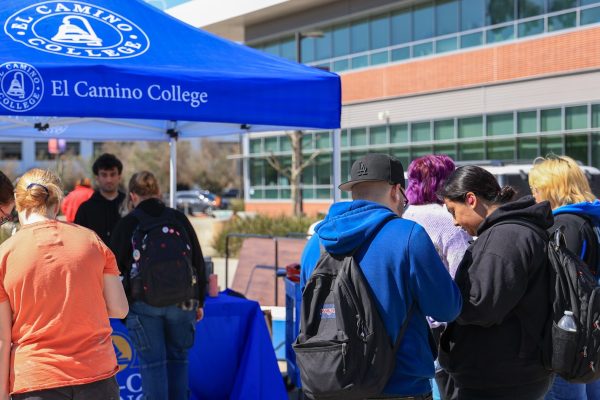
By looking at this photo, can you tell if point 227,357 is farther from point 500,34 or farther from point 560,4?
point 500,34

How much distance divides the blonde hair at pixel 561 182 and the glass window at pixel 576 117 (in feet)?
70.1

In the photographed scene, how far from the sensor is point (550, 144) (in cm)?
2497

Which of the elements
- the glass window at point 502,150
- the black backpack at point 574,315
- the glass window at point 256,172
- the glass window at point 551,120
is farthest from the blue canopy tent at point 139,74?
the glass window at point 256,172

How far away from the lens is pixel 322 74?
16.7 feet

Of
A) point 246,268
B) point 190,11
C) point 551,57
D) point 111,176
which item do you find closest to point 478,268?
point 111,176

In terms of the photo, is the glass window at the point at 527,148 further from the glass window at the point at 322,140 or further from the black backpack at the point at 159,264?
the black backpack at the point at 159,264

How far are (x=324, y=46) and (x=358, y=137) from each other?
4.24 meters

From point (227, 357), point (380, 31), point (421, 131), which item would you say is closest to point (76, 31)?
point (227, 357)

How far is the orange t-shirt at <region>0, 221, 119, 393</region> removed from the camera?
302 cm

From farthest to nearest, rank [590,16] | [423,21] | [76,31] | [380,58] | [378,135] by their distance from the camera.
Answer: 1. [378,135]
2. [380,58]
3. [423,21]
4. [590,16]
5. [76,31]

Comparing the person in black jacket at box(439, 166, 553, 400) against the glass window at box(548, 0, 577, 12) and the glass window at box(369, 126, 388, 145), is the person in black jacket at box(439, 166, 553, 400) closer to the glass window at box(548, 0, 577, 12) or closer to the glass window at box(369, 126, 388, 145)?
the glass window at box(548, 0, 577, 12)

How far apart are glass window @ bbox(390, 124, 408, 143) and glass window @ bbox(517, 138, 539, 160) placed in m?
5.21

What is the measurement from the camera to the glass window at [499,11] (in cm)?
2561

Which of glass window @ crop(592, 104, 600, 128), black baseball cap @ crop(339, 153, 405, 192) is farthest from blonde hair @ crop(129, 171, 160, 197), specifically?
glass window @ crop(592, 104, 600, 128)
